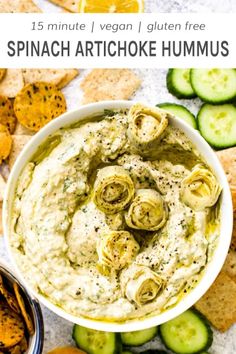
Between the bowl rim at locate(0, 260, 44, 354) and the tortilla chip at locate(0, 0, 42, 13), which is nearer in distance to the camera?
the bowl rim at locate(0, 260, 44, 354)

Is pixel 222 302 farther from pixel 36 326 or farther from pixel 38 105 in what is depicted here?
pixel 38 105

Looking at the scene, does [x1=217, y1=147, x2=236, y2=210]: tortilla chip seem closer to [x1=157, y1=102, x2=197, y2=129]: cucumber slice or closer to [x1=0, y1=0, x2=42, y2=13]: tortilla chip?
[x1=157, y1=102, x2=197, y2=129]: cucumber slice

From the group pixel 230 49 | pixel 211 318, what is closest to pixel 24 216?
pixel 211 318

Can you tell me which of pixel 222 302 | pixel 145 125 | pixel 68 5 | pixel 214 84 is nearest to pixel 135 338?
pixel 222 302

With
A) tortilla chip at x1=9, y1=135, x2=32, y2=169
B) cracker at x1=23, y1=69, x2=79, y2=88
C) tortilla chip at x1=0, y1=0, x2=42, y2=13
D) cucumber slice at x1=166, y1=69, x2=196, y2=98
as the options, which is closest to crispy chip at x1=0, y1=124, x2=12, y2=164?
tortilla chip at x1=9, y1=135, x2=32, y2=169

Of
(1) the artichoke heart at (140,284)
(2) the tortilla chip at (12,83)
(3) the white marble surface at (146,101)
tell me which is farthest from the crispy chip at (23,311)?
(2) the tortilla chip at (12,83)

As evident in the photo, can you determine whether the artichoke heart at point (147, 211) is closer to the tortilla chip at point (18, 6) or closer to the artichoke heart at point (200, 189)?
the artichoke heart at point (200, 189)
